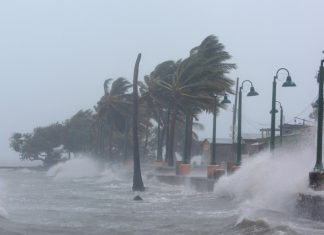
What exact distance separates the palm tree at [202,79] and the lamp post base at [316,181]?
28890mm

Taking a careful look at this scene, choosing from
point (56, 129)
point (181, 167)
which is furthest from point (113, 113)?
point (56, 129)

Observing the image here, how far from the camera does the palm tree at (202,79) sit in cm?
4941

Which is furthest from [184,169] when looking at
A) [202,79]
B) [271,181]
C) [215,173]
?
[271,181]

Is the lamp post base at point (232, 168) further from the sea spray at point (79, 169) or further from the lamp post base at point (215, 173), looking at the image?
the sea spray at point (79, 169)

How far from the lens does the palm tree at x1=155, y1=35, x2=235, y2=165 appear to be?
49406 millimetres

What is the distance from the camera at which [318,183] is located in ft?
64.0

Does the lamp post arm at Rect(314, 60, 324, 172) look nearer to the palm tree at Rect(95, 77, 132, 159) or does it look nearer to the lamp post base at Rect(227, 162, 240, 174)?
the lamp post base at Rect(227, 162, 240, 174)

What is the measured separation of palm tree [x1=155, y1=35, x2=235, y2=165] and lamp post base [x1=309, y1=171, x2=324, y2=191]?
28.9 m

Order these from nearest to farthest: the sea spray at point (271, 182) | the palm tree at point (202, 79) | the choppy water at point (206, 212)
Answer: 1. the choppy water at point (206, 212)
2. the sea spray at point (271, 182)
3. the palm tree at point (202, 79)

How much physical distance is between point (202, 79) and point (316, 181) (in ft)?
99.8

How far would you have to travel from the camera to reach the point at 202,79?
4975 cm

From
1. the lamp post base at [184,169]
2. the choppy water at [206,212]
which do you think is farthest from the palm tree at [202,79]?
the choppy water at [206,212]

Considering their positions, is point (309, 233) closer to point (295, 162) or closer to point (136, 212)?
point (136, 212)

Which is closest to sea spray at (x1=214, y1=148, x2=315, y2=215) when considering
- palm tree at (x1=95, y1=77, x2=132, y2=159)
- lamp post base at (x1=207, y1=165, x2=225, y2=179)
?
lamp post base at (x1=207, y1=165, x2=225, y2=179)
